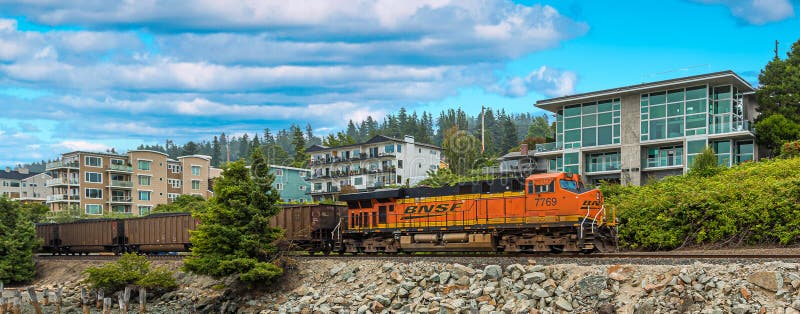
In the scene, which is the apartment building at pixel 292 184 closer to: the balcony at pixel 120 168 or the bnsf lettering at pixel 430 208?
the balcony at pixel 120 168

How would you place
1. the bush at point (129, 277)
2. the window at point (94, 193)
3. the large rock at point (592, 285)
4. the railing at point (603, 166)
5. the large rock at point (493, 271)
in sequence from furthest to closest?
1. the window at point (94, 193)
2. the railing at point (603, 166)
3. the bush at point (129, 277)
4. the large rock at point (493, 271)
5. the large rock at point (592, 285)

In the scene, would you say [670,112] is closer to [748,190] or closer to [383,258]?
[748,190]

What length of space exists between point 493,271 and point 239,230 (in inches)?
415

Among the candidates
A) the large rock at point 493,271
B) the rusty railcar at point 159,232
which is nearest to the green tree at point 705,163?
the large rock at point 493,271

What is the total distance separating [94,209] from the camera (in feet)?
245

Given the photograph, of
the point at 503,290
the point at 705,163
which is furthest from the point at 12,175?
the point at 503,290

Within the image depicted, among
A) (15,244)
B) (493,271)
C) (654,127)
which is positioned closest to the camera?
(493,271)

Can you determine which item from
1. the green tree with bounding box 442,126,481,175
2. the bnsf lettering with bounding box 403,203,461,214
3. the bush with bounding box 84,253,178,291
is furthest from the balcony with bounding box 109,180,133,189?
the bnsf lettering with bounding box 403,203,461,214

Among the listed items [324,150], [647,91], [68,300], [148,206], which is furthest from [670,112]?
[148,206]

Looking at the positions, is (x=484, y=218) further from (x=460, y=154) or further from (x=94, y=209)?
(x=94, y=209)

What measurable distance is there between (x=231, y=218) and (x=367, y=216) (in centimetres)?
637

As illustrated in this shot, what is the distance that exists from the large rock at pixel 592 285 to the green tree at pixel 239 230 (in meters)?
11.8

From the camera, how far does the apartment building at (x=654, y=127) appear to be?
41.1m

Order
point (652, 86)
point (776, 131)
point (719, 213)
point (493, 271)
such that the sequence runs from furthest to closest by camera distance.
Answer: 1. point (652, 86)
2. point (776, 131)
3. point (719, 213)
4. point (493, 271)
